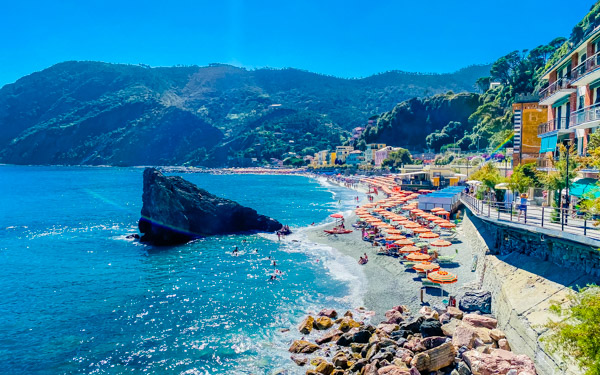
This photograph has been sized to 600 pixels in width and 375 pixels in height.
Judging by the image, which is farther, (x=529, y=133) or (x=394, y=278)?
(x=529, y=133)

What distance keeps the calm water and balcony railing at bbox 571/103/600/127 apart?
606 inches

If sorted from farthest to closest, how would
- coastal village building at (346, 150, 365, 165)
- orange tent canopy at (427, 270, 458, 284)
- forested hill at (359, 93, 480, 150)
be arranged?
coastal village building at (346, 150, 365, 165), forested hill at (359, 93, 480, 150), orange tent canopy at (427, 270, 458, 284)

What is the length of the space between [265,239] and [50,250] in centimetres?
1975

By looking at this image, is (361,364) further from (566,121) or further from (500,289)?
(566,121)

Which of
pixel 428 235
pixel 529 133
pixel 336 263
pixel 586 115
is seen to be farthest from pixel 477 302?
pixel 529 133

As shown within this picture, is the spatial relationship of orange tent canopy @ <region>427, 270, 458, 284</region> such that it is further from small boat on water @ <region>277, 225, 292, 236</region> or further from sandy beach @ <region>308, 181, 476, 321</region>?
small boat on water @ <region>277, 225, 292, 236</region>

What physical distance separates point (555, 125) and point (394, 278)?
594 inches

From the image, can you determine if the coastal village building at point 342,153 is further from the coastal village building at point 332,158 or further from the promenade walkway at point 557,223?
the promenade walkway at point 557,223

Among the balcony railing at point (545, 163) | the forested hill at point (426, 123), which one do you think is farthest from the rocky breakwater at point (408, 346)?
the forested hill at point (426, 123)

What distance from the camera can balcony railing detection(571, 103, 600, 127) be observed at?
19.9 metres

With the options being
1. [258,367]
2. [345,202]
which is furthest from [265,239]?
[345,202]

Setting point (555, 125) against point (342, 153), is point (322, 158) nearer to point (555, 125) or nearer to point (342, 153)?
point (342, 153)

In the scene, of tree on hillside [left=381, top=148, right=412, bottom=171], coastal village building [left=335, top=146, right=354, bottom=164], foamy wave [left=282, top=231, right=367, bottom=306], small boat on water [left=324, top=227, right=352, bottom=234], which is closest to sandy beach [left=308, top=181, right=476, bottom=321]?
foamy wave [left=282, top=231, right=367, bottom=306]

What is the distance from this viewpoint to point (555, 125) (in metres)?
27.2
